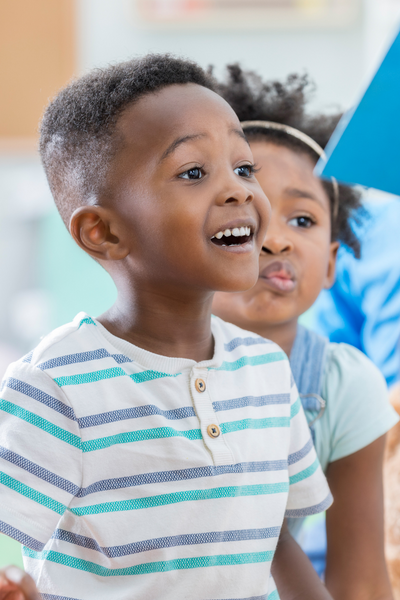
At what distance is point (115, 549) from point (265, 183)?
1.28 feet

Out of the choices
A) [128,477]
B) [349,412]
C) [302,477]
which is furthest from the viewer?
[349,412]

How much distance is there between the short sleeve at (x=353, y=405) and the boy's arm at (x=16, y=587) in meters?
0.40

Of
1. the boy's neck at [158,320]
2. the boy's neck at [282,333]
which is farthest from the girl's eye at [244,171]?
the boy's neck at [282,333]

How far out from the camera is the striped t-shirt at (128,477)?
47 cm

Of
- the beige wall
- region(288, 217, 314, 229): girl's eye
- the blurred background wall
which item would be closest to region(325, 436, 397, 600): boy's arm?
region(288, 217, 314, 229): girl's eye

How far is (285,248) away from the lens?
26.8 inches

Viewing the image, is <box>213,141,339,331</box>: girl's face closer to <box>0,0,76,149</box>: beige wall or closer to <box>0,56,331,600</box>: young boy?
<box>0,56,331,600</box>: young boy

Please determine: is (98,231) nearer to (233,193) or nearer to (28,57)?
(233,193)

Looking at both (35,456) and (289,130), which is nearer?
(35,456)

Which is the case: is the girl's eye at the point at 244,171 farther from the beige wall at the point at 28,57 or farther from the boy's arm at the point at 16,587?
the beige wall at the point at 28,57

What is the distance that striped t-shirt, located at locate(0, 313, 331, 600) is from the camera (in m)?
0.47

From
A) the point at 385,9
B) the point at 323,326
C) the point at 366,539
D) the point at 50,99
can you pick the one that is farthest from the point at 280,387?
the point at 385,9

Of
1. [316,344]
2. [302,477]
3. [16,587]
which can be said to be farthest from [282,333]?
[16,587]

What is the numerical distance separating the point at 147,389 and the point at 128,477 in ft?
0.23
